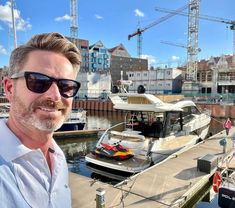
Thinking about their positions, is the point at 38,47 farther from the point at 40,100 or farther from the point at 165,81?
the point at 165,81

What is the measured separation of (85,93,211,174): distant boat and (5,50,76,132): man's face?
7165 mm

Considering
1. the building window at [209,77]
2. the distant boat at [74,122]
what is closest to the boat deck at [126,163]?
the distant boat at [74,122]

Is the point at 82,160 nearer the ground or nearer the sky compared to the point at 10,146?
nearer the ground

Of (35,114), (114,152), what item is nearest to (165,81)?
(114,152)

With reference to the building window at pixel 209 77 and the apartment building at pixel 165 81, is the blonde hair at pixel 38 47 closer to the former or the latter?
the apartment building at pixel 165 81

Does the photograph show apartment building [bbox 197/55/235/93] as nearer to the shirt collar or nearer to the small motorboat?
the small motorboat

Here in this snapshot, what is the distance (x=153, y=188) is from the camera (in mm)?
6254

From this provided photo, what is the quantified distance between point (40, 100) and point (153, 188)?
5533mm

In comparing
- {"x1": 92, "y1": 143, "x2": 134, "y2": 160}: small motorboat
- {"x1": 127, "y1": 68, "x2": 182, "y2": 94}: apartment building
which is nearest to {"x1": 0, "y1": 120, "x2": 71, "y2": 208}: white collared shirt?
{"x1": 92, "y1": 143, "x2": 134, "y2": 160}: small motorboat

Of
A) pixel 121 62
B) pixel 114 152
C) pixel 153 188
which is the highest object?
pixel 121 62

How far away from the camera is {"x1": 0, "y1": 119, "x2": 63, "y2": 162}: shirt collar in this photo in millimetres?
1331

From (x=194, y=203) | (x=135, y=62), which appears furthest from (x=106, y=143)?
(x=135, y=62)

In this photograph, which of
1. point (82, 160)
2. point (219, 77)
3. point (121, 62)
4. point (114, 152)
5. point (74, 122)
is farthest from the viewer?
point (121, 62)

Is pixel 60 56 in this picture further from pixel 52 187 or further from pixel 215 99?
pixel 215 99
